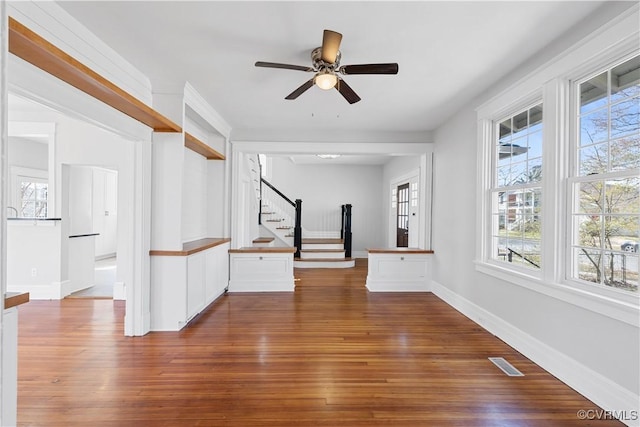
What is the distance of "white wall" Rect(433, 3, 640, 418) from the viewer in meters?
1.95

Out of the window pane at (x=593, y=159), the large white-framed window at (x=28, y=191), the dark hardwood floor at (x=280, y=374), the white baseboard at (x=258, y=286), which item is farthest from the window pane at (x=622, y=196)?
A: the large white-framed window at (x=28, y=191)

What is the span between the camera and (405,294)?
483 centimetres

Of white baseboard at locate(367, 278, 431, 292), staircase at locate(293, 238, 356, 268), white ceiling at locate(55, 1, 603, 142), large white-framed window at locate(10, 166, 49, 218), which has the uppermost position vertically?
white ceiling at locate(55, 1, 603, 142)

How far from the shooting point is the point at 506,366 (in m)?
2.53

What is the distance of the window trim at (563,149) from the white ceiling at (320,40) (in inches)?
8.9

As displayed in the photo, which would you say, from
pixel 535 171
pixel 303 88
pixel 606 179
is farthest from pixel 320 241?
pixel 606 179

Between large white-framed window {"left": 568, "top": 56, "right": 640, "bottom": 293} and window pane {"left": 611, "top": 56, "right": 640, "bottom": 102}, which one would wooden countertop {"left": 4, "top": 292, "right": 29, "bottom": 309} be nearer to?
large white-framed window {"left": 568, "top": 56, "right": 640, "bottom": 293}

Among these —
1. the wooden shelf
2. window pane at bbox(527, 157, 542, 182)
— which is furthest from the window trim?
the wooden shelf

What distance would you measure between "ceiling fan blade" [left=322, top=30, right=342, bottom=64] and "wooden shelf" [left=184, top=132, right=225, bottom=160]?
6.61 ft

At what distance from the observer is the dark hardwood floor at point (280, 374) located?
1916mm

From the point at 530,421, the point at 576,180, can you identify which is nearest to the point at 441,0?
the point at 576,180

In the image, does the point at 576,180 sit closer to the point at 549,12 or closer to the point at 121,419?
the point at 549,12

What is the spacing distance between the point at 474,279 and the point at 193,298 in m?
3.36

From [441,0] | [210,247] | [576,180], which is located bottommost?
[210,247]
